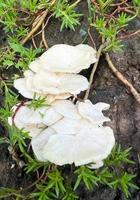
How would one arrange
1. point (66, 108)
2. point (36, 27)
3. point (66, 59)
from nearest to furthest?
point (66, 108) → point (66, 59) → point (36, 27)

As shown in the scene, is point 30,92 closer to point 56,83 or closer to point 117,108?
point 56,83

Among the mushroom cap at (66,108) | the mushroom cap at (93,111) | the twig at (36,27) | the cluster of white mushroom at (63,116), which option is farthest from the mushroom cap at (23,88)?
the twig at (36,27)

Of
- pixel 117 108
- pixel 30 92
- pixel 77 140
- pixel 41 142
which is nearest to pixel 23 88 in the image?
pixel 30 92

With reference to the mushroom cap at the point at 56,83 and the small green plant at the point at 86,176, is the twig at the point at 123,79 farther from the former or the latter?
the small green plant at the point at 86,176

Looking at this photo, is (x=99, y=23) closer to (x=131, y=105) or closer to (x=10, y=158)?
(x=131, y=105)

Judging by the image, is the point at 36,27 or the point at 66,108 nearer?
the point at 66,108

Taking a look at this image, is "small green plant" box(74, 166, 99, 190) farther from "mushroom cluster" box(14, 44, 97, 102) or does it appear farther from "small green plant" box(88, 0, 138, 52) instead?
"small green plant" box(88, 0, 138, 52)
